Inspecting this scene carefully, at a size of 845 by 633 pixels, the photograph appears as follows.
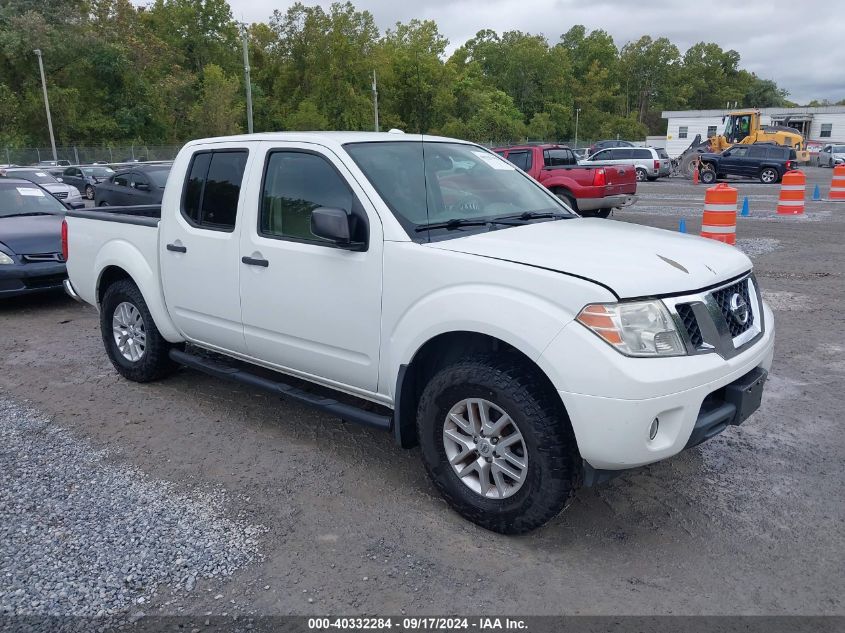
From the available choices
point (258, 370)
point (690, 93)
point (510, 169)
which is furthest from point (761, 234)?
point (690, 93)

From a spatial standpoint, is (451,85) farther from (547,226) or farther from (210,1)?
(547,226)

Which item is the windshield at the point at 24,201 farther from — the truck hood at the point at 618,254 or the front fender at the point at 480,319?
the truck hood at the point at 618,254

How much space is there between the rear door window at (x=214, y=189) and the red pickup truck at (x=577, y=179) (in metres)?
11.2

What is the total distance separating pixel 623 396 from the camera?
292cm

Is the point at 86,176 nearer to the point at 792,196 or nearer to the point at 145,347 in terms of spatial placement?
the point at 792,196

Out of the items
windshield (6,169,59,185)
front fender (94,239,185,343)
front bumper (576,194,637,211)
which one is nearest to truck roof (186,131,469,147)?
front fender (94,239,185,343)

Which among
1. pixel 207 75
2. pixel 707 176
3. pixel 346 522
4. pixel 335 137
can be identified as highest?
pixel 207 75

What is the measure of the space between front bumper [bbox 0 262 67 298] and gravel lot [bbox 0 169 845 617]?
2.88 metres

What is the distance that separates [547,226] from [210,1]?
73157mm

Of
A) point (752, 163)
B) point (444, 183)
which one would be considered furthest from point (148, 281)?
point (752, 163)

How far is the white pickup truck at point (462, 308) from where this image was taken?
3.04m

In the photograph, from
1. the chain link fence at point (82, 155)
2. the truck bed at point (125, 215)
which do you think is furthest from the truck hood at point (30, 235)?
the chain link fence at point (82, 155)

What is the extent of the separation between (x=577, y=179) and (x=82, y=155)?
1690 inches

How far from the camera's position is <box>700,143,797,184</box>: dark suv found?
29.9m
